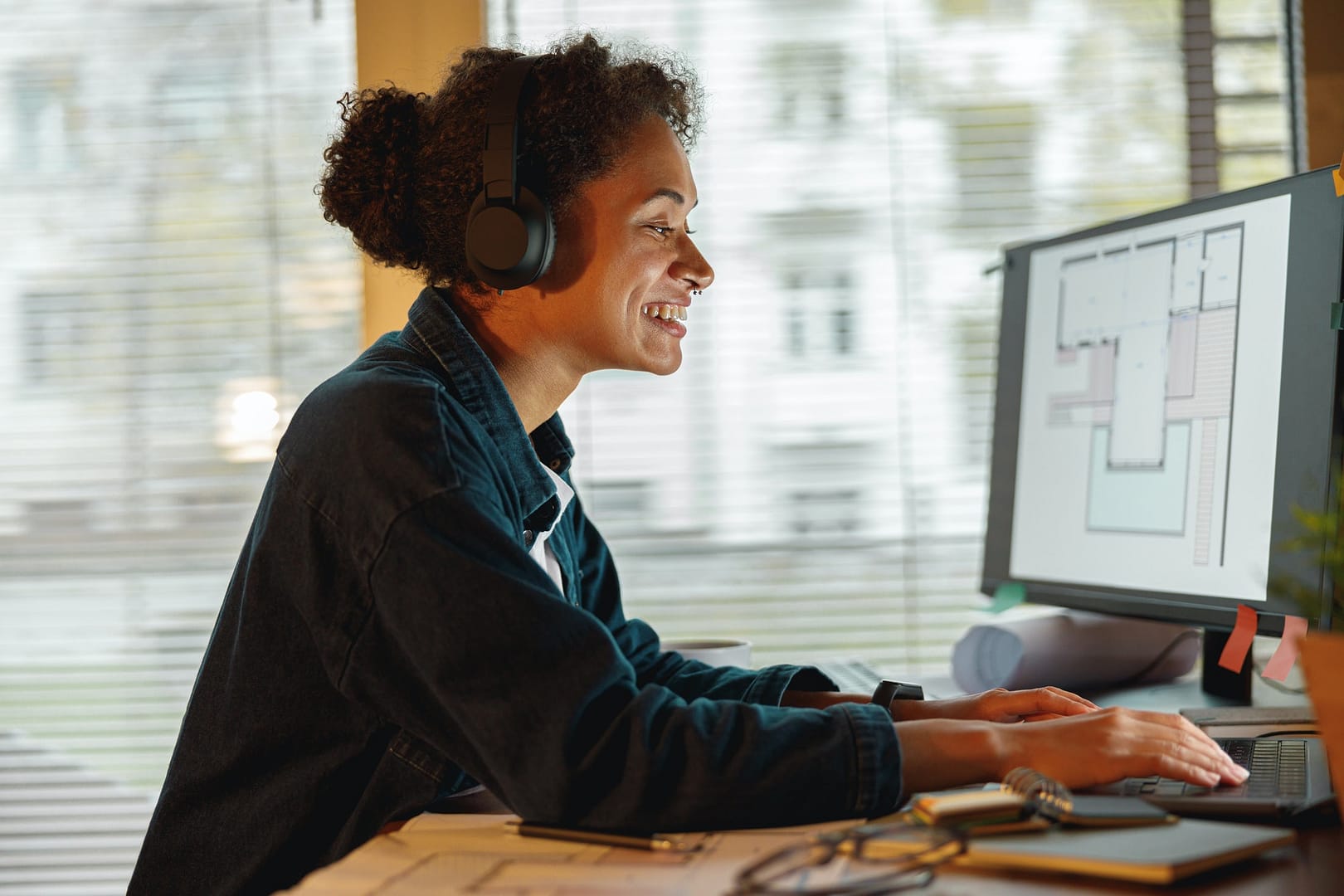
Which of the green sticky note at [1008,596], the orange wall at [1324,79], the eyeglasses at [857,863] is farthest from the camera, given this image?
the orange wall at [1324,79]

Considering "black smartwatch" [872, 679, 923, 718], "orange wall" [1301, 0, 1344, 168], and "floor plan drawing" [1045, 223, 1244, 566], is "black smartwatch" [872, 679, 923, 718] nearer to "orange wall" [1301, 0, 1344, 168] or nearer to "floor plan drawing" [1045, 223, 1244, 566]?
"floor plan drawing" [1045, 223, 1244, 566]

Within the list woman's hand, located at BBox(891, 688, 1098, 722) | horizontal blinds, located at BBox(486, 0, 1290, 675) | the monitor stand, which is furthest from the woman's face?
horizontal blinds, located at BBox(486, 0, 1290, 675)

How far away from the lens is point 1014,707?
989 millimetres

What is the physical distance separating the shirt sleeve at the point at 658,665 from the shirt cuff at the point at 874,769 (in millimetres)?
355

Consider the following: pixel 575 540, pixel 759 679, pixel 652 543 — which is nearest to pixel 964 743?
pixel 759 679

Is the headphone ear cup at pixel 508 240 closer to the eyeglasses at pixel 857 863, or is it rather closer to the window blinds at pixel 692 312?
the eyeglasses at pixel 857 863

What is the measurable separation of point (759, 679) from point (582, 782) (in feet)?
1.46

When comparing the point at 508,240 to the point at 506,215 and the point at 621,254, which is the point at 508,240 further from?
the point at 621,254

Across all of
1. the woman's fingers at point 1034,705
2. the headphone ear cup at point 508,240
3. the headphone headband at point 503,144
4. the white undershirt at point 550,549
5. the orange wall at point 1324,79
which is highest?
the orange wall at point 1324,79

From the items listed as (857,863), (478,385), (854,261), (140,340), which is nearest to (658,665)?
(478,385)

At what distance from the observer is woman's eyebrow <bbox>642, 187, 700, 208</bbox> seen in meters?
1.16

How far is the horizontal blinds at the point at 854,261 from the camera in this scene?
6.88 ft

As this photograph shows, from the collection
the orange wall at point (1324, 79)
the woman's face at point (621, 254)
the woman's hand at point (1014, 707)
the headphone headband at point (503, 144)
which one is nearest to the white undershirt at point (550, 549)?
the woman's face at point (621, 254)

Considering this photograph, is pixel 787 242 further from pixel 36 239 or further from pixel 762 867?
pixel 762 867
